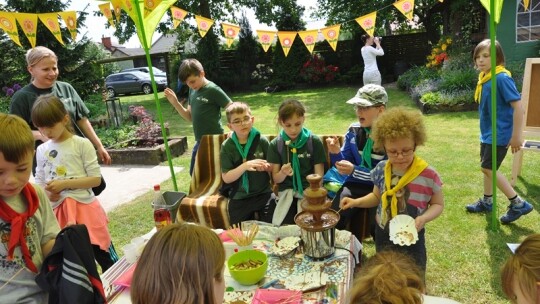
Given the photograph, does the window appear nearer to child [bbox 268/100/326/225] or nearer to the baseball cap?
the baseball cap

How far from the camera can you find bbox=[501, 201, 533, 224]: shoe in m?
3.55

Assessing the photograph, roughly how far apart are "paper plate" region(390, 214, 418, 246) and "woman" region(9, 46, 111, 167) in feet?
8.79

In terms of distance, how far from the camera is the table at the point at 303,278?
72.2 inches

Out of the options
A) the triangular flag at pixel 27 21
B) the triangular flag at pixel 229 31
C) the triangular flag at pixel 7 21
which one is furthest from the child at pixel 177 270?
the triangular flag at pixel 229 31

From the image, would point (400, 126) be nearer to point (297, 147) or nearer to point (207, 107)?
point (297, 147)

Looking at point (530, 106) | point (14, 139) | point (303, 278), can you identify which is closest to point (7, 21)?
point (14, 139)

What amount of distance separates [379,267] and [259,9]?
1789 cm

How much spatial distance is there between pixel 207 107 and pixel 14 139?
2996 millimetres

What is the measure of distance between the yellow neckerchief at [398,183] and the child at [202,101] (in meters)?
2.38

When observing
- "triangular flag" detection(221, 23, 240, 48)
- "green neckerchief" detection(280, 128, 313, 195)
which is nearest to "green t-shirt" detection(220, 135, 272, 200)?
"green neckerchief" detection(280, 128, 313, 195)

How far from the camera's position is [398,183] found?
2.32 metres

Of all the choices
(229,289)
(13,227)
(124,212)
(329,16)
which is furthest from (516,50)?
(13,227)

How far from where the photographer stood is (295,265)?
2.09m

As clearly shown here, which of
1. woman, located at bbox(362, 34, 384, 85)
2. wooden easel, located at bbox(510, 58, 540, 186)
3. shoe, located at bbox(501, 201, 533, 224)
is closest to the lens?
shoe, located at bbox(501, 201, 533, 224)
